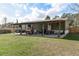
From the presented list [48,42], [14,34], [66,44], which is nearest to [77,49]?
[66,44]

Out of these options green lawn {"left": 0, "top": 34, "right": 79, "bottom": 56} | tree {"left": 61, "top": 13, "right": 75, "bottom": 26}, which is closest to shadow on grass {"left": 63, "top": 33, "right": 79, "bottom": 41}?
green lawn {"left": 0, "top": 34, "right": 79, "bottom": 56}

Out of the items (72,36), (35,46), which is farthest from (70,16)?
(35,46)

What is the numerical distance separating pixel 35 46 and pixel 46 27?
233 mm

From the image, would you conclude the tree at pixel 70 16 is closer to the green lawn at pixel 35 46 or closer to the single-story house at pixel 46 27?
the single-story house at pixel 46 27

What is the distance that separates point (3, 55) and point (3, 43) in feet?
0.41

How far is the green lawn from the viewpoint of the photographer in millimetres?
2830

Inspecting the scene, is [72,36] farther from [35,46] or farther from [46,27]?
[35,46]

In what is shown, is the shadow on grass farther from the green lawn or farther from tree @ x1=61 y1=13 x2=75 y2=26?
tree @ x1=61 y1=13 x2=75 y2=26

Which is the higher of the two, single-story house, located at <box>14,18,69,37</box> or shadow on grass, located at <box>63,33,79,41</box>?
single-story house, located at <box>14,18,69,37</box>

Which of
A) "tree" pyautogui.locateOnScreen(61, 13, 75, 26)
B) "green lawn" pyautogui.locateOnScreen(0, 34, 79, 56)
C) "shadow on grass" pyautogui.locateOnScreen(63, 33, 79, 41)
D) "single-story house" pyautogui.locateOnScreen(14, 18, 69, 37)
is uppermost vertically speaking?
"tree" pyautogui.locateOnScreen(61, 13, 75, 26)

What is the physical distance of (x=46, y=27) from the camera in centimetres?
291

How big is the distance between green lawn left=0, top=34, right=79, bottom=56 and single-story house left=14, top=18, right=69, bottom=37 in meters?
0.06

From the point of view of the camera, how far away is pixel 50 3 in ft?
9.37

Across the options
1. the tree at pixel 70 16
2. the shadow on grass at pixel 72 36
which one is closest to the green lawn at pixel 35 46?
the shadow on grass at pixel 72 36
